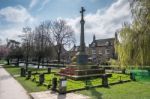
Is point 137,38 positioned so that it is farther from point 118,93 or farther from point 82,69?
point 82,69

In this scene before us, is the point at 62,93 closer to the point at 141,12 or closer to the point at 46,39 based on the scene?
the point at 141,12

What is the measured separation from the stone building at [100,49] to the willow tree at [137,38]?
169 feet

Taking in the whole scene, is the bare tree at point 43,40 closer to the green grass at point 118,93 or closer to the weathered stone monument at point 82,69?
the weathered stone monument at point 82,69

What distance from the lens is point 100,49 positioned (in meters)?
72.8

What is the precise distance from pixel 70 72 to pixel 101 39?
5475 centimetres

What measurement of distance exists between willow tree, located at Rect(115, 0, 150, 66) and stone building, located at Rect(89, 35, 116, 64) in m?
51.4

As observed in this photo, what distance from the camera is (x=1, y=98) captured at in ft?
39.2

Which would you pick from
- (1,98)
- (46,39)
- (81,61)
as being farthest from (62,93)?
(46,39)

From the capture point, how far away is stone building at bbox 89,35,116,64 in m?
69.0

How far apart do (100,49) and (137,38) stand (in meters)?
58.8

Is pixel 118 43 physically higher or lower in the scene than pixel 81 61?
higher

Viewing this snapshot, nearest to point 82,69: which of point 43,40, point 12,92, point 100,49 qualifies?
point 12,92

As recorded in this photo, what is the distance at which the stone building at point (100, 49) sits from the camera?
69000 mm

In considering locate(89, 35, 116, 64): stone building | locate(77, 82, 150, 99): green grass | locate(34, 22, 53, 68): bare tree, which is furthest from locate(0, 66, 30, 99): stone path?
locate(89, 35, 116, 64): stone building
